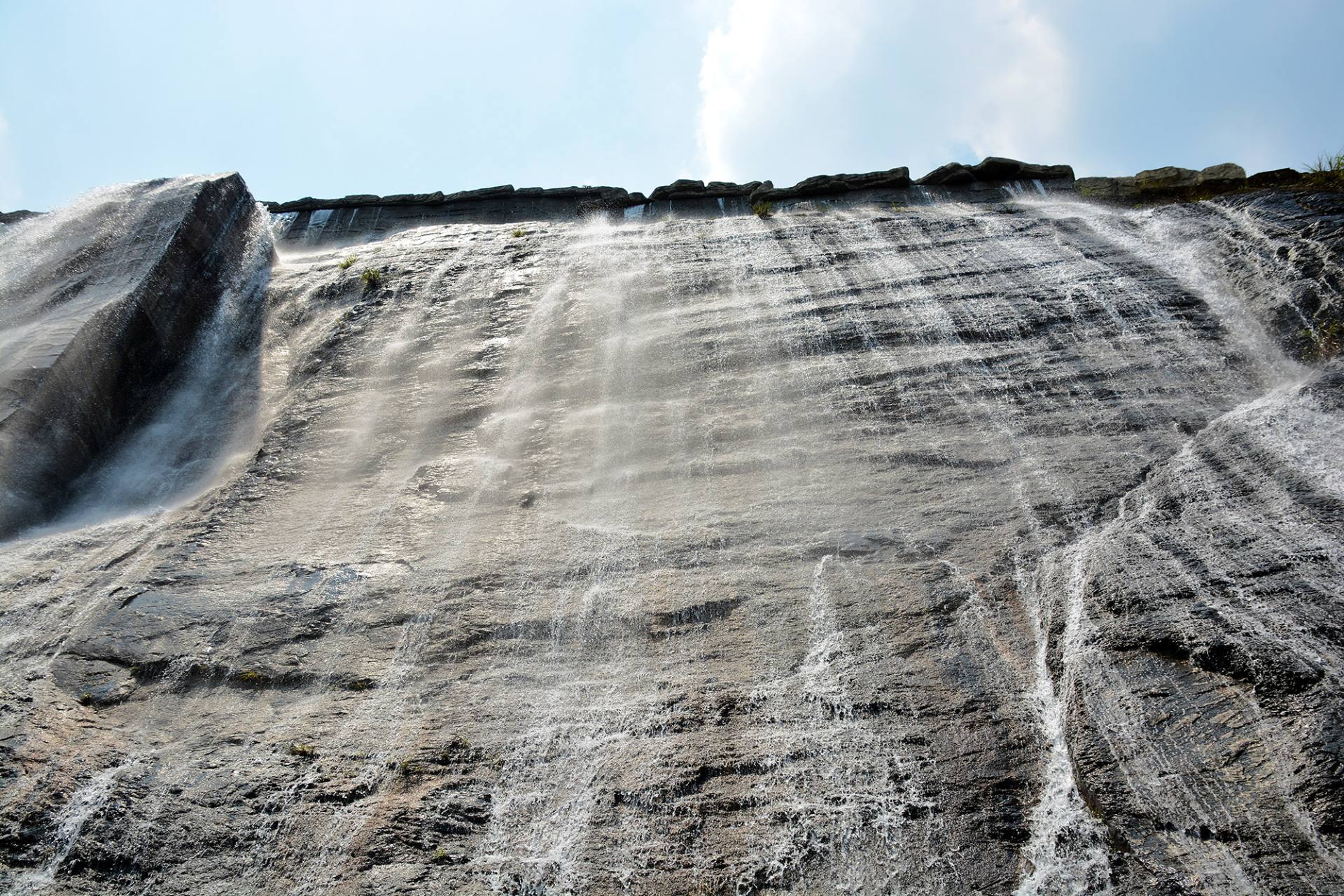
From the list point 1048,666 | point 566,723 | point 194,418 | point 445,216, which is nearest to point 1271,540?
point 1048,666

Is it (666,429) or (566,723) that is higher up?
(666,429)

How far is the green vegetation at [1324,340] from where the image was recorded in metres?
7.14

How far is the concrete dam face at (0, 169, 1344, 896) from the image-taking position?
4.25 meters

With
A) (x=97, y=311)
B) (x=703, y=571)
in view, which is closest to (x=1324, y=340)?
(x=703, y=571)

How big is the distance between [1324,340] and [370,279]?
34.5 ft

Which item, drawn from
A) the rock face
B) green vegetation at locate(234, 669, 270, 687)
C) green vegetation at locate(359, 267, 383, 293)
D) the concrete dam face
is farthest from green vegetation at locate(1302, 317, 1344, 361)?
the rock face

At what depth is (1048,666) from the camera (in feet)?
16.0

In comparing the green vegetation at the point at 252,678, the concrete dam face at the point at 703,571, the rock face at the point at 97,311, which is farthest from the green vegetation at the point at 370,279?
the green vegetation at the point at 252,678

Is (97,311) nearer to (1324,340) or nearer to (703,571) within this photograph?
(703,571)

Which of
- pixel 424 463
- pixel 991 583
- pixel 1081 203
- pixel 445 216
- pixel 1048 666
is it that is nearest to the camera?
pixel 1048 666

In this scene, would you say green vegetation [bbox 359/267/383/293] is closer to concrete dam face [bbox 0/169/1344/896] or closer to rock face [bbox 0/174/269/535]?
concrete dam face [bbox 0/169/1344/896]

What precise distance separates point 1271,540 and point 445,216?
12.1 meters

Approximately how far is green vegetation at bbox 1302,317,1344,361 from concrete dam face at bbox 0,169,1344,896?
0.03 metres

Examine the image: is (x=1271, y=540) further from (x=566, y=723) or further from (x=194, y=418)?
(x=194, y=418)
